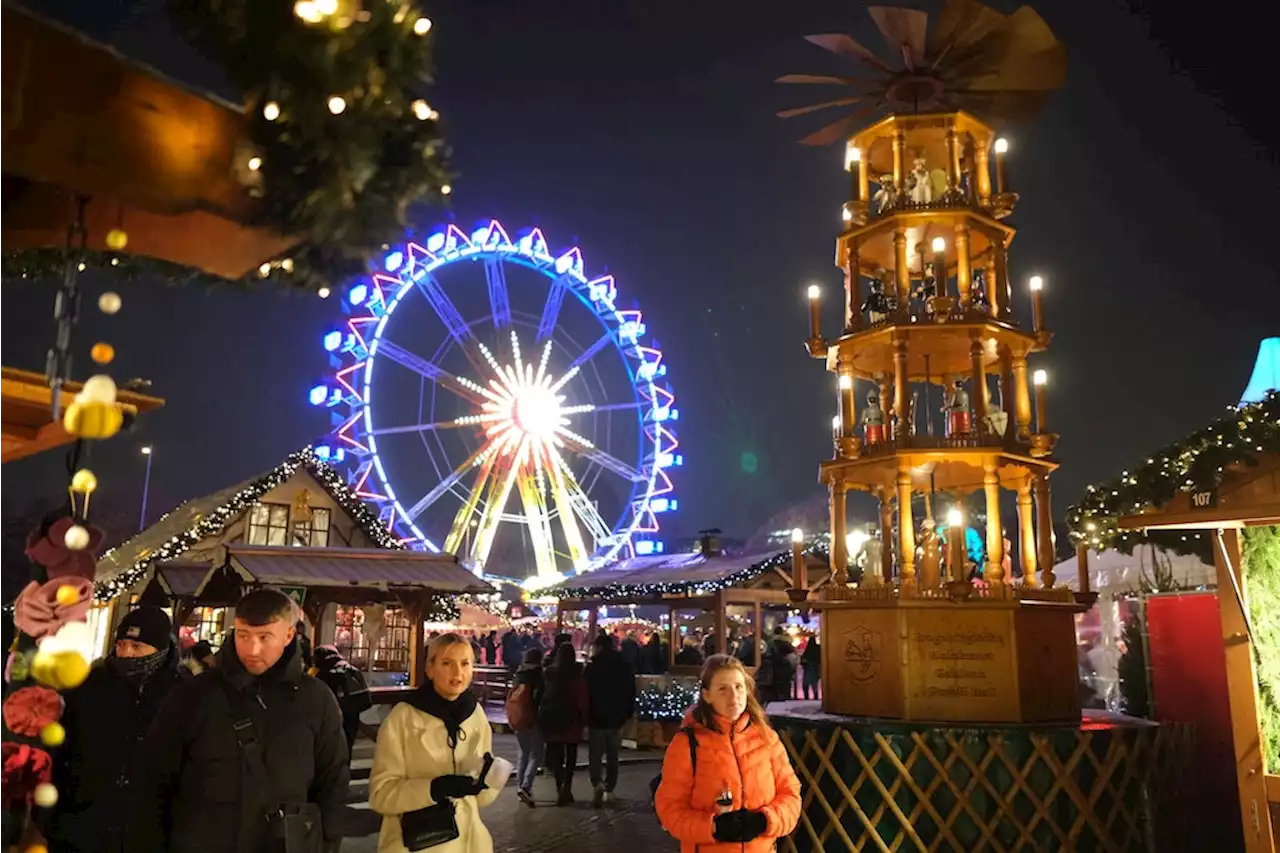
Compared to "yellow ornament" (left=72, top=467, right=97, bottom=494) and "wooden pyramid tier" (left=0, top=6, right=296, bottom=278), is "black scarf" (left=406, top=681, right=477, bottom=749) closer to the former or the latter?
"yellow ornament" (left=72, top=467, right=97, bottom=494)

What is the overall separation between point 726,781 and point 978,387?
4.45 m

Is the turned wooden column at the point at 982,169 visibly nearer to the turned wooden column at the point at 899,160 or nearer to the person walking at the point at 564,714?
the turned wooden column at the point at 899,160

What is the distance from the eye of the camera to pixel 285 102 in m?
1.98

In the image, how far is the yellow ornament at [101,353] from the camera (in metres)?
2.21

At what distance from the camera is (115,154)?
1.85 m

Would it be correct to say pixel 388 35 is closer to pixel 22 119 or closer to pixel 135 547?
pixel 22 119

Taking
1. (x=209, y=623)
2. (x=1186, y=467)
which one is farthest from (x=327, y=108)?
(x=209, y=623)

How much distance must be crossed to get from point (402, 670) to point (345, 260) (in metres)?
15.6

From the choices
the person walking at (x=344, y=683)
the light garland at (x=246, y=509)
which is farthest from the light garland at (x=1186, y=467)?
the light garland at (x=246, y=509)

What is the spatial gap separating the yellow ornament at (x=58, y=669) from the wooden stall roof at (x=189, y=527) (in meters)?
14.8

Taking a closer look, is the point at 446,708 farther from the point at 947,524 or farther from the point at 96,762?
the point at 947,524

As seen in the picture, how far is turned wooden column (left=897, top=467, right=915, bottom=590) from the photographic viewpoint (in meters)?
6.90

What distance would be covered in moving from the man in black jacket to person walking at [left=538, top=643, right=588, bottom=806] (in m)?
6.42

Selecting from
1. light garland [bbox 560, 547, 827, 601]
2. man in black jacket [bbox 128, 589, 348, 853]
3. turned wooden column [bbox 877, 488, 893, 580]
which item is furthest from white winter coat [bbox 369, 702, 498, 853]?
light garland [bbox 560, 547, 827, 601]
